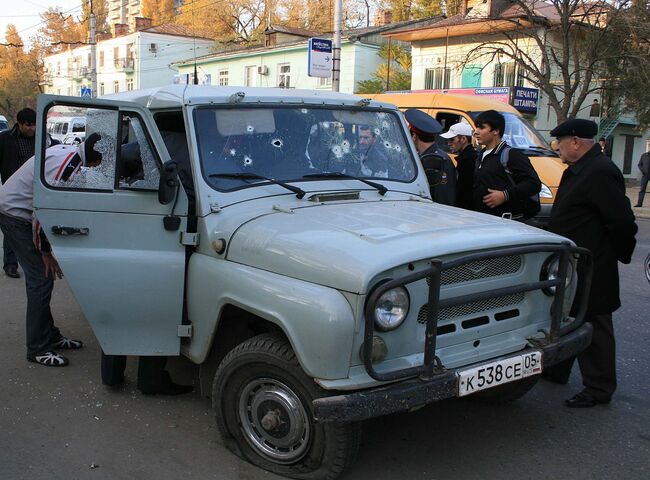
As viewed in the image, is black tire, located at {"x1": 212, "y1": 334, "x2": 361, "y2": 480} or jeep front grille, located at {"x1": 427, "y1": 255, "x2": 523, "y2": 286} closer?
black tire, located at {"x1": 212, "y1": 334, "x2": 361, "y2": 480}

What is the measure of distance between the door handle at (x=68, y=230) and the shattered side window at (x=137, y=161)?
1.12 ft

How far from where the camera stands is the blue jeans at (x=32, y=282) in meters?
4.88

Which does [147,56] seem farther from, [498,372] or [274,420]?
[498,372]

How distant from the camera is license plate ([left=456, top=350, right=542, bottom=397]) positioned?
10.2 ft

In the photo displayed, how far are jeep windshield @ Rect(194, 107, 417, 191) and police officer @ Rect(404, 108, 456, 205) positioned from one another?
30cm

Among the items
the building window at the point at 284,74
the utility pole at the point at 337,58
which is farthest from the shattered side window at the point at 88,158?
the building window at the point at 284,74

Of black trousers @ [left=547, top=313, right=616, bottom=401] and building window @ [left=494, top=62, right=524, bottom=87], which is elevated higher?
building window @ [left=494, top=62, right=524, bottom=87]

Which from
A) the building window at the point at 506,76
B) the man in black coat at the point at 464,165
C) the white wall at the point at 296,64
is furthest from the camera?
the white wall at the point at 296,64

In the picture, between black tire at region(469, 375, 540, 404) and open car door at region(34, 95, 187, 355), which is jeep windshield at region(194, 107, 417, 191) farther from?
black tire at region(469, 375, 540, 404)

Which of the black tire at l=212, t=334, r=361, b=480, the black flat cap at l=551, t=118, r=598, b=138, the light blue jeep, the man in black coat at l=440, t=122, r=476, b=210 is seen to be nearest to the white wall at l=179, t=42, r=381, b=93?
the man in black coat at l=440, t=122, r=476, b=210

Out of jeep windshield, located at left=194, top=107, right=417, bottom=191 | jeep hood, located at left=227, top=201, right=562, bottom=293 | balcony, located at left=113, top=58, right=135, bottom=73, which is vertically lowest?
jeep hood, located at left=227, top=201, right=562, bottom=293

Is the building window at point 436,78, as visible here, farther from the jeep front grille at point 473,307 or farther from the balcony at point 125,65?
the balcony at point 125,65

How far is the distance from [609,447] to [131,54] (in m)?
55.5

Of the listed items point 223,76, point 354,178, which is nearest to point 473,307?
point 354,178
